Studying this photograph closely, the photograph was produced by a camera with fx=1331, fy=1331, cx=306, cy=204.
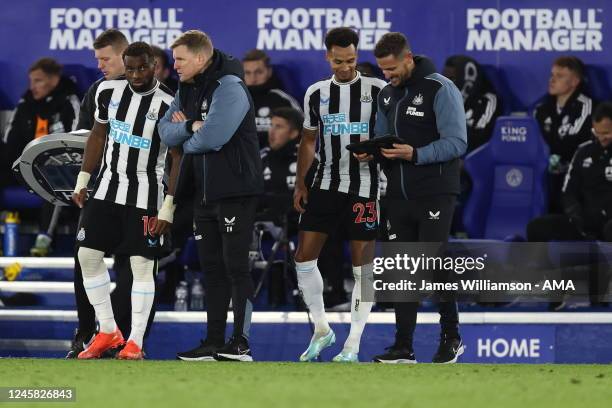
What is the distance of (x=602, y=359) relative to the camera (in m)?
7.74

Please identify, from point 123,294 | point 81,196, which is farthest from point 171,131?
point 123,294

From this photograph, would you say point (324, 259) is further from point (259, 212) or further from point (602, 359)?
point (602, 359)

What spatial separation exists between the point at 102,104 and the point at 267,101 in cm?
294

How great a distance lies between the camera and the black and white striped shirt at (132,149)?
6488mm

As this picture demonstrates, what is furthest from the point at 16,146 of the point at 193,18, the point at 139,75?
the point at 139,75

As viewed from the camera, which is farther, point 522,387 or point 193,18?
point 193,18

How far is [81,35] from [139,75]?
3.31 meters

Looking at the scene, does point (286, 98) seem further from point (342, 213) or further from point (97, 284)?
point (97, 284)

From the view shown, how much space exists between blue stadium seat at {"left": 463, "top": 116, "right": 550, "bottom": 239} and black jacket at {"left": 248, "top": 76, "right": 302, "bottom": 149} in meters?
1.36

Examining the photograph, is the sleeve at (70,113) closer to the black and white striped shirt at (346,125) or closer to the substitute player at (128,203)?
the substitute player at (128,203)

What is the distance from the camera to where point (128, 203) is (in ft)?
21.3

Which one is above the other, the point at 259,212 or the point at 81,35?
the point at 81,35

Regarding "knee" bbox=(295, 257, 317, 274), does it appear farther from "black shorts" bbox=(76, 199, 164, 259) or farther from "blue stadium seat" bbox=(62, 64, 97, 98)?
"blue stadium seat" bbox=(62, 64, 97, 98)

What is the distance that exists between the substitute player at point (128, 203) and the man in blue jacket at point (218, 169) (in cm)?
16
